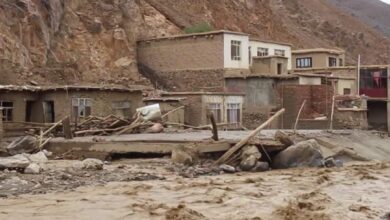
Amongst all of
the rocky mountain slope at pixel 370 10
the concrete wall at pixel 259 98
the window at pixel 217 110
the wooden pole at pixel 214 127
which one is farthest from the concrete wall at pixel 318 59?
the rocky mountain slope at pixel 370 10

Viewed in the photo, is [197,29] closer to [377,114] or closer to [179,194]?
[377,114]

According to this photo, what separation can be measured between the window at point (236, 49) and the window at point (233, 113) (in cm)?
765

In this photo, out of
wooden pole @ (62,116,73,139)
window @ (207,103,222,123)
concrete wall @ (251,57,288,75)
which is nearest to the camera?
wooden pole @ (62,116,73,139)

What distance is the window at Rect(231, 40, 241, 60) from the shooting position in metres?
49.6

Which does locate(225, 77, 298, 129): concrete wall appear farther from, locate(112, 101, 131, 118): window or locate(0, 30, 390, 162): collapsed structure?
locate(112, 101, 131, 118): window

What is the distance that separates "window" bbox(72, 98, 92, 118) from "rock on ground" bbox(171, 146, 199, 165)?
9424 mm

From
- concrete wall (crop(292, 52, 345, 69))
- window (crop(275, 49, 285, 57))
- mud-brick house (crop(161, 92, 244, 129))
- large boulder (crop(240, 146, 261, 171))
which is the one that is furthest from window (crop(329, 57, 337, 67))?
large boulder (crop(240, 146, 261, 171))

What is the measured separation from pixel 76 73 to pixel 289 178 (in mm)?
26386

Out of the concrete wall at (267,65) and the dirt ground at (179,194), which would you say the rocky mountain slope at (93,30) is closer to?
the concrete wall at (267,65)

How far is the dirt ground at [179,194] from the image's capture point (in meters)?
15.6

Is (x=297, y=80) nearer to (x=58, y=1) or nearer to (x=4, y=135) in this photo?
(x=58, y=1)

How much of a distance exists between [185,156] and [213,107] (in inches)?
648

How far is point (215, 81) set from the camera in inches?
1934

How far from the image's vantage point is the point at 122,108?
34.6 metres
